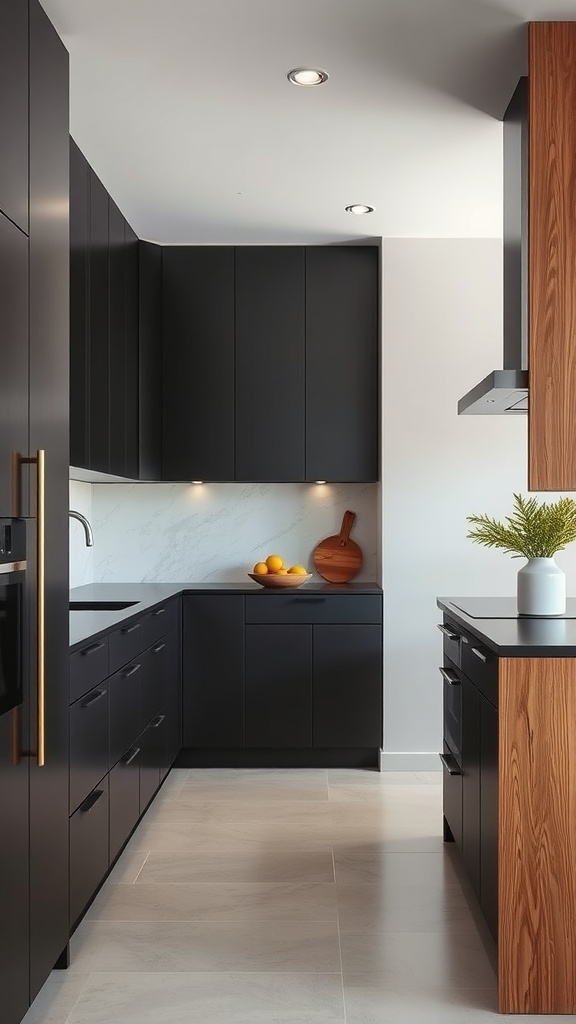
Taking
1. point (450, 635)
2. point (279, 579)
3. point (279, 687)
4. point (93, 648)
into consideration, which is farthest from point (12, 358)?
point (279, 687)

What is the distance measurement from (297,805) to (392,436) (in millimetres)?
1871

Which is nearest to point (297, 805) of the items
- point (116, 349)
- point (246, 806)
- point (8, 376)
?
point (246, 806)

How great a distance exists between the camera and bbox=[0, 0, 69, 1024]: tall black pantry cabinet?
6.90ft

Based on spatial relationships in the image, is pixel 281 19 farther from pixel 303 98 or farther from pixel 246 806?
pixel 246 806

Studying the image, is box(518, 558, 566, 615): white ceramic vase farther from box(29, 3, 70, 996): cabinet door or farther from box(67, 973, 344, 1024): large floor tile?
box(29, 3, 70, 996): cabinet door

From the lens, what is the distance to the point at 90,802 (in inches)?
111

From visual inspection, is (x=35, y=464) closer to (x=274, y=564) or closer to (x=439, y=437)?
(x=274, y=564)

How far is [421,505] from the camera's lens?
486cm

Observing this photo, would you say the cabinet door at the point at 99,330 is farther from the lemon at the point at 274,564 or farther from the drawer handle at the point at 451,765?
the drawer handle at the point at 451,765

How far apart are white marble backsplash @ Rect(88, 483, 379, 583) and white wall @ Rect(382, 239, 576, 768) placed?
1.83 feet

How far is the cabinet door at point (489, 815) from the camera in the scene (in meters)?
2.47

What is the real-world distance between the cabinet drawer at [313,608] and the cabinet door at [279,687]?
0.05 metres

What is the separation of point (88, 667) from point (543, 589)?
4.78 feet

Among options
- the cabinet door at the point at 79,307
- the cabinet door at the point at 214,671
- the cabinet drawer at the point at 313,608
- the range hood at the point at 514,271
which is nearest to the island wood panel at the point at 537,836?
the range hood at the point at 514,271
